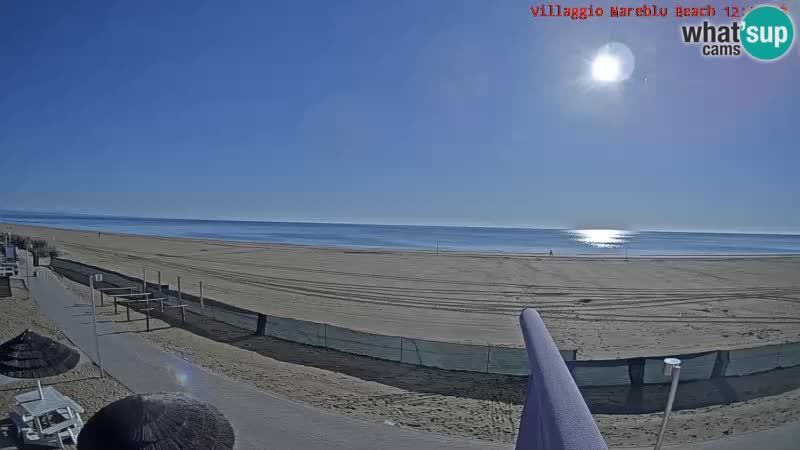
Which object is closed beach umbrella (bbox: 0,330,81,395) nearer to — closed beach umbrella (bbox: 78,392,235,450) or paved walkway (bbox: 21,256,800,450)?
paved walkway (bbox: 21,256,800,450)

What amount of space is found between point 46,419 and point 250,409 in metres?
3.41

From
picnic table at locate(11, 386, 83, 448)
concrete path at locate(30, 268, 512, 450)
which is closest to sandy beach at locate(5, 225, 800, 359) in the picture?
concrete path at locate(30, 268, 512, 450)

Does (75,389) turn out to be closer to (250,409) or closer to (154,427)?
(250,409)

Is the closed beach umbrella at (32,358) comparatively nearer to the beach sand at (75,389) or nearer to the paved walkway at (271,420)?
the beach sand at (75,389)

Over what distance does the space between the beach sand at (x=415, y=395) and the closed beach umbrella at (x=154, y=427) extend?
351 cm

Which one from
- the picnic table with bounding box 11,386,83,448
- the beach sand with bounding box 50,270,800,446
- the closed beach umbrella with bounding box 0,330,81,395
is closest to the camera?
the picnic table with bounding box 11,386,83,448

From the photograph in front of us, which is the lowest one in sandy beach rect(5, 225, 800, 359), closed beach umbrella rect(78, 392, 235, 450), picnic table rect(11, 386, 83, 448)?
sandy beach rect(5, 225, 800, 359)

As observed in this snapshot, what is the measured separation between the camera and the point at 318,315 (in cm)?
1583

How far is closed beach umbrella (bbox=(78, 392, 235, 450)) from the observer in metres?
4.23

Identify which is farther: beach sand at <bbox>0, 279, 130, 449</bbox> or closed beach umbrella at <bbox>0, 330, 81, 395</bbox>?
beach sand at <bbox>0, 279, 130, 449</bbox>

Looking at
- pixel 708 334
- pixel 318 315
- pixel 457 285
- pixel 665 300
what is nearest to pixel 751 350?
pixel 708 334

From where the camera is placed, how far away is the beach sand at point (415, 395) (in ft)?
23.9

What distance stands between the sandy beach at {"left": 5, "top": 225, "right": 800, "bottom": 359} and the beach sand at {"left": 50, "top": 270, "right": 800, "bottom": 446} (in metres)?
3.49

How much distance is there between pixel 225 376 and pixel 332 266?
74.1ft
